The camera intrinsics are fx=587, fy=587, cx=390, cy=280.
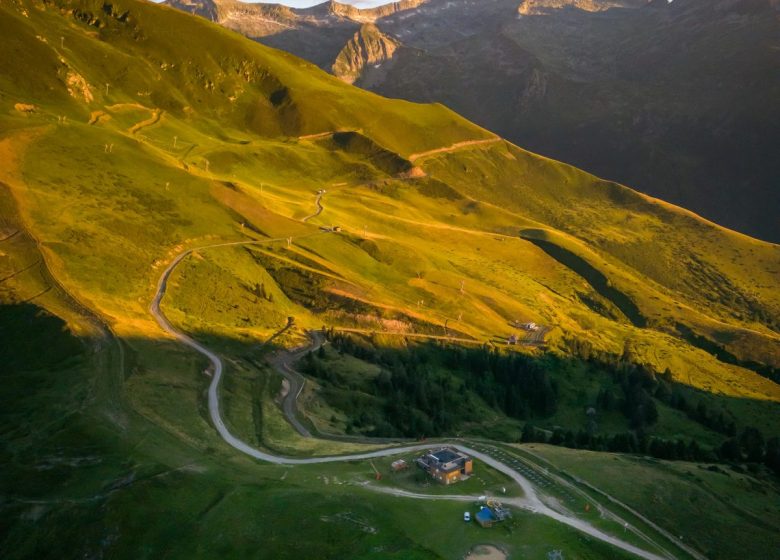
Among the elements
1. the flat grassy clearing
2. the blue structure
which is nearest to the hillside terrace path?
the blue structure

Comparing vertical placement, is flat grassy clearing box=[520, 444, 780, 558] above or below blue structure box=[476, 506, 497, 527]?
below

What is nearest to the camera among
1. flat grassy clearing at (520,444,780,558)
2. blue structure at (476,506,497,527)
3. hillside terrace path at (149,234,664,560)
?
blue structure at (476,506,497,527)

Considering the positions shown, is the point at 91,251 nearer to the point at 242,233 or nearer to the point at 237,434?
the point at 242,233

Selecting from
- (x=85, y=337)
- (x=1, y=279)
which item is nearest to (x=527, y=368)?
(x=85, y=337)

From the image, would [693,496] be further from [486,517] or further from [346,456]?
[346,456]

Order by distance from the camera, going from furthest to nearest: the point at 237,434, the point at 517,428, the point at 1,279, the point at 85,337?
1. the point at 517,428
2. the point at 1,279
3. the point at 85,337
4. the point at 237,434

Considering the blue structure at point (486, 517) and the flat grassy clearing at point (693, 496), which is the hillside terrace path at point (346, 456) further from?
the flat grassy clearing at point (693, 496)

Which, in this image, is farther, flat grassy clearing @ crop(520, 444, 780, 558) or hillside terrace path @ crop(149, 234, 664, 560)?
flat grassy clearing @ crop(520, 444, 780, 558)

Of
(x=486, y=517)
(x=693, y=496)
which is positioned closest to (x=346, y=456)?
(x=486, y=517)

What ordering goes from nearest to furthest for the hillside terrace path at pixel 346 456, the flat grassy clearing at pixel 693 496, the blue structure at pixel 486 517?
the blue structure at pixel 486 517
the hillside terrace path at pixel 346 456
the flat grassy clearing at pixel 693 496

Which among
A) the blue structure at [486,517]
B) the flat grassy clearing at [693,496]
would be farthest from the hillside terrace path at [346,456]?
the flat grassy clearing at [693,496]

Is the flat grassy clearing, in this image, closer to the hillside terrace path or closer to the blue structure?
the hillside terrace path
